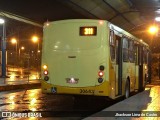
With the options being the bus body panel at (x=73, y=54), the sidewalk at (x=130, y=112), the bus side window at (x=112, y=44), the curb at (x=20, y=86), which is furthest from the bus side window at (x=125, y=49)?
the curb at (x=20, y=86)

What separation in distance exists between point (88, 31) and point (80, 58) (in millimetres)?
1054

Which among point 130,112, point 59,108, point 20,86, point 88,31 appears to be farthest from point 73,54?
point 20,86

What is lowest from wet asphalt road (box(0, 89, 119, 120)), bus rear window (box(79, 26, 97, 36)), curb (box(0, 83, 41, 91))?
wet asphalt road (box(0, 89, 119, 120))

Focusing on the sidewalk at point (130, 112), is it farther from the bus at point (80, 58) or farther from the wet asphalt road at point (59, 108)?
the bus at point (80, 58)

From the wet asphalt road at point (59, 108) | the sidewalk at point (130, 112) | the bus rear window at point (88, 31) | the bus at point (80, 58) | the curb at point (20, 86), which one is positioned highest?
A: the bus rear window at point (88, 31)

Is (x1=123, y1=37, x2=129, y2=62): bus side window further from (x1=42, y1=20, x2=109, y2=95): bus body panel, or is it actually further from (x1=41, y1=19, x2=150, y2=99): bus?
(x1=42, y1=20, x2=109, y2=95): bus body panel

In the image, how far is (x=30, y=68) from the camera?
1581 inches

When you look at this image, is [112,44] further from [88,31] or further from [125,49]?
[125,49]

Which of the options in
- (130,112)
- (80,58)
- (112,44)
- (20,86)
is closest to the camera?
(130,112)

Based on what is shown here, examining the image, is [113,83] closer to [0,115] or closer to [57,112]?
[57,112]

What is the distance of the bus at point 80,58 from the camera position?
53.7 ft

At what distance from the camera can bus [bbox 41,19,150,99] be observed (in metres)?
16.4

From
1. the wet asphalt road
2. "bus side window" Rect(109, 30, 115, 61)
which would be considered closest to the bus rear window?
"bus side window" Rect(109, 30, 115, 61)

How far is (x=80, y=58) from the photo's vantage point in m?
16.7
